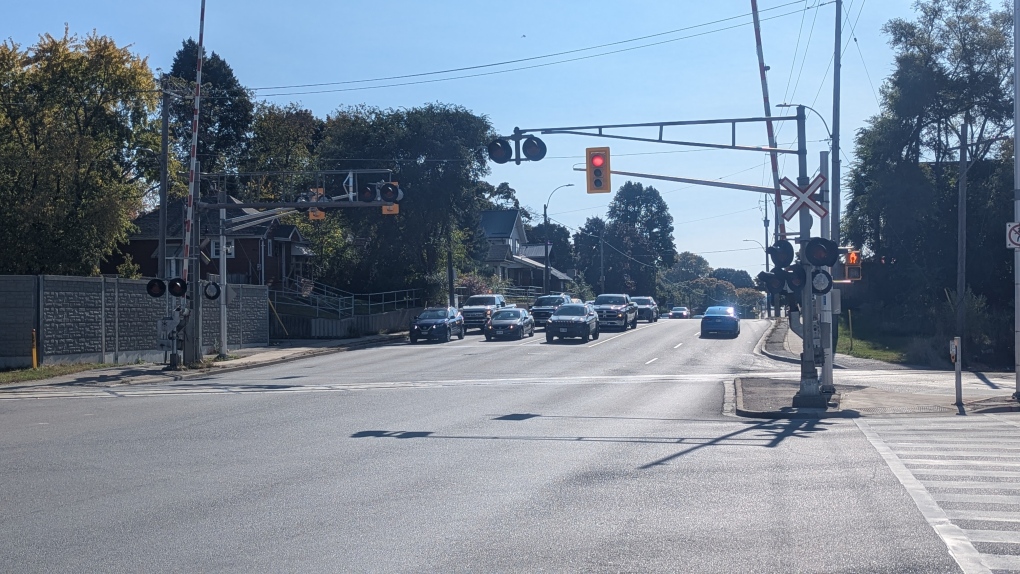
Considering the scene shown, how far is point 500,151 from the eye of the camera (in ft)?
69.4

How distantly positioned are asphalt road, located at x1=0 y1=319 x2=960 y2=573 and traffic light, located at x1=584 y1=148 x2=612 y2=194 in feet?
16.7

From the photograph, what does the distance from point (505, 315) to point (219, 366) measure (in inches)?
643

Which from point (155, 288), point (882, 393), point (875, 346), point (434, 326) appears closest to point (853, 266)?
point (882, 393)

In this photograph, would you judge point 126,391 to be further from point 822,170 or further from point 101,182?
point 101,182

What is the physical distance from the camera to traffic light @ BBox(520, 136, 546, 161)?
21.3 metres

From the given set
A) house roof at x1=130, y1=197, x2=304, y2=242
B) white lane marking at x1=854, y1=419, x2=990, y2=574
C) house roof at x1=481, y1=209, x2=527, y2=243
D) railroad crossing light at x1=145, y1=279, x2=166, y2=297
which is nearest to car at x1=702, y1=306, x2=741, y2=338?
house roof at x1=130, y1=197, x2=304, y2=242

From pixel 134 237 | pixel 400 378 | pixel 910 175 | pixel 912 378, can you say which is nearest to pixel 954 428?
pixel 912 378

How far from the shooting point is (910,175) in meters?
45.6

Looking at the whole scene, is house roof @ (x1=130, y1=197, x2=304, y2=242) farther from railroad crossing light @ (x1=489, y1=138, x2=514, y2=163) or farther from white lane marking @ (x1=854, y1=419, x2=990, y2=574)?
white lane marking @ (x1=854, y1=419, x2=990, y2=574)

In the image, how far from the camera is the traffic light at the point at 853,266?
23.0m

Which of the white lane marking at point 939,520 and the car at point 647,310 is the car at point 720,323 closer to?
the car at point 647,310

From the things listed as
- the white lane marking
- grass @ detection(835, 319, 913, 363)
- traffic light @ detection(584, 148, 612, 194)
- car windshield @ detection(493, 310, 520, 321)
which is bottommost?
grass @ detection(835, 319, 913, 363)

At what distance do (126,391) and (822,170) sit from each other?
16.9m

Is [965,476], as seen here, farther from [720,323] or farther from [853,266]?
[720,323]
